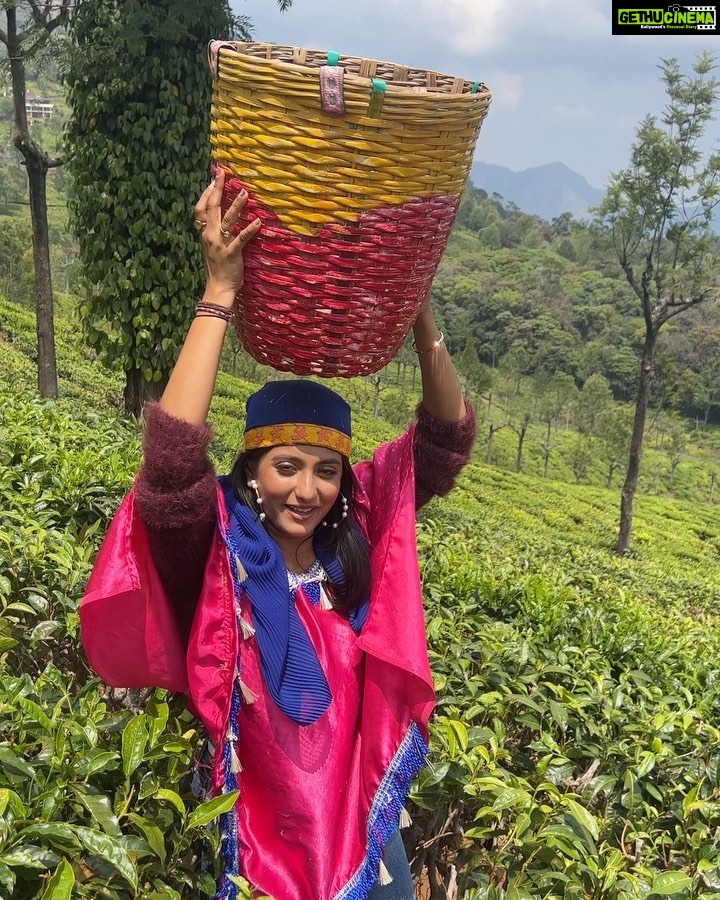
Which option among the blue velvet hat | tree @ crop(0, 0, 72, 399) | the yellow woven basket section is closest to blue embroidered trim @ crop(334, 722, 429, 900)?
the blue velvet hat

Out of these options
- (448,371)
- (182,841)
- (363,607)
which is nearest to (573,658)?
(363,607)

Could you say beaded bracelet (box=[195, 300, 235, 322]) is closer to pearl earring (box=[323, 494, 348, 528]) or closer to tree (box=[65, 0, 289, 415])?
pearl earring (box=[323, 494, 348, 528])

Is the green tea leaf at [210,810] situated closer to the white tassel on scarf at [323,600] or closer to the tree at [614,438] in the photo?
the white tassel on scarf at [323,600]

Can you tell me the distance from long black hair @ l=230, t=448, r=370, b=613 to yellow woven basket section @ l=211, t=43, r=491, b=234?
59 cm

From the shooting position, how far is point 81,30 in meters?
5.12

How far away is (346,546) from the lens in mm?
1652

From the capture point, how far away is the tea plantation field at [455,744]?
1.15 metres

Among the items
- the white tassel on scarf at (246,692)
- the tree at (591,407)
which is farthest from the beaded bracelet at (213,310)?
the tree at (591,407)

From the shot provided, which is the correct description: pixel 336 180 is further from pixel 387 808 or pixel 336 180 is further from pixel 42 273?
pixel 42 273

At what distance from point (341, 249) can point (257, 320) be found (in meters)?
0.22

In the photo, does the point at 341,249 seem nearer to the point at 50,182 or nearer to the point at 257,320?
the point at 257,320

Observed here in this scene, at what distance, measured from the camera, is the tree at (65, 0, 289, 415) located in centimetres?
489

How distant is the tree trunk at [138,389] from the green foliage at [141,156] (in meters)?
0.32

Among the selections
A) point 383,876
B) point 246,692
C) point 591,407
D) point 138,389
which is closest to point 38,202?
point 138,389
